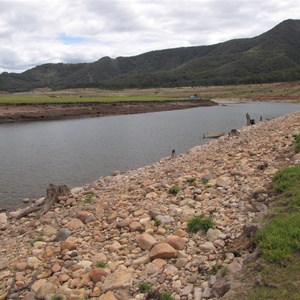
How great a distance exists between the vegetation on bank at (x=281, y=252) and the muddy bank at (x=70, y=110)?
60.9 m

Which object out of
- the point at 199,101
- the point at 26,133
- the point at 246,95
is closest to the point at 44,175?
the point at 26,133

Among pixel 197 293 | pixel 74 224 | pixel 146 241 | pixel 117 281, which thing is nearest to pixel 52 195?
pixel 74 224

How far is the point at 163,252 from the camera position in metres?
8.32

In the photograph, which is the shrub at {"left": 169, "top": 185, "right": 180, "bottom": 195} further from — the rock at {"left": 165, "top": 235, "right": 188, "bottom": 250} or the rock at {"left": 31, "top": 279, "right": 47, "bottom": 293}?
the rock at {"left": 31, "top": 279, "right": 47, "bottom": 293}

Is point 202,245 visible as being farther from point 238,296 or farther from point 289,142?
point 289,142

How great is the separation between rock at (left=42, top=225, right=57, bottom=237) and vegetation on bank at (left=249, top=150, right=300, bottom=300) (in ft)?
19.9

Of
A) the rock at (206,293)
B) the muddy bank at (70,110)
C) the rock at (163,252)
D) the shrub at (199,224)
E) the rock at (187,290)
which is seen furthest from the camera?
the muddy bank at (70,110)

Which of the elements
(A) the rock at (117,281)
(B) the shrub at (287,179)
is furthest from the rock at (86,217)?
(B) the shrub at (287,179)

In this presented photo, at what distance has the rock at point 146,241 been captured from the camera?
8891mm

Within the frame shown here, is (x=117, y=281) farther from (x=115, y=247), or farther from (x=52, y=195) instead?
(x=52, y=195)

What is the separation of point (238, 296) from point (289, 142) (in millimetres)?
12886

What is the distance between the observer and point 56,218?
41.2ft

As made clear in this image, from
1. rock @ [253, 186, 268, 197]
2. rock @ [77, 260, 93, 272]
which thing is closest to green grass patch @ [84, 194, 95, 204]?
rock @ [77, 260, 93, 272]

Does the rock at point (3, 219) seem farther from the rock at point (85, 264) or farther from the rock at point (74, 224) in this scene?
the rock at point (85, 264)
